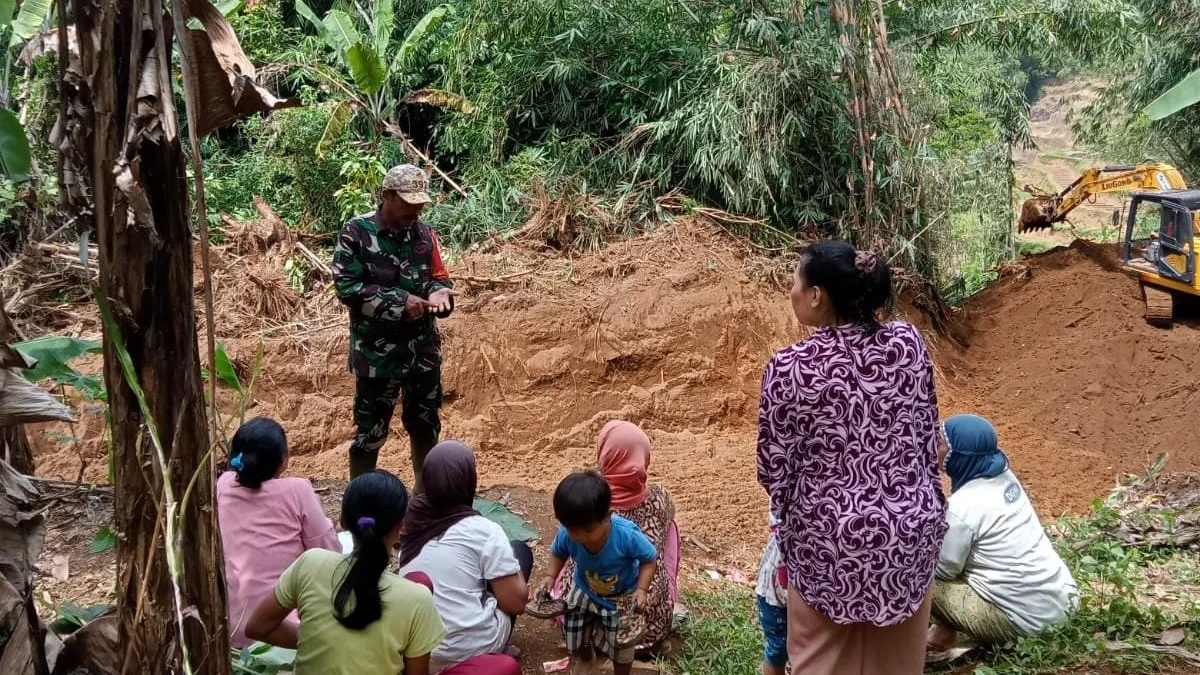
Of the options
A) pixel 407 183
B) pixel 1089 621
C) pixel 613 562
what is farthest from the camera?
pixel 407 183

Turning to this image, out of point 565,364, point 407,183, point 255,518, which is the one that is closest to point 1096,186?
point 565,364

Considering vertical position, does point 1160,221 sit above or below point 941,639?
above

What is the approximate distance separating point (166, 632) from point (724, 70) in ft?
27.2

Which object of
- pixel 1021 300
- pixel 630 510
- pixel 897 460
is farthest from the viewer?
pixel 1021 300

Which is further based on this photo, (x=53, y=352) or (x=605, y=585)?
(x=605, y=585)

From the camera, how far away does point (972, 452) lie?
3646 mm

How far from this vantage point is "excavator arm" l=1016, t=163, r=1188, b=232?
10.5 m

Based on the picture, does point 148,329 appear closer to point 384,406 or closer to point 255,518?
point 255,518

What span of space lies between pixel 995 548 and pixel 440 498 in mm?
2084

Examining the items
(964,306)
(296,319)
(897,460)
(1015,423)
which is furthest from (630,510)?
(964,306)

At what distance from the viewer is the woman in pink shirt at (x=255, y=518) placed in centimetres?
324

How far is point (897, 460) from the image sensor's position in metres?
2.55

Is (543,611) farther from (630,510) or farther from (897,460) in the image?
(897,460)

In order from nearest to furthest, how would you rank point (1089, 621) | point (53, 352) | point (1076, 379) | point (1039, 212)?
point (53, 352)
point (1089, 621)
point (1076, 379)
point (1039, 212)
